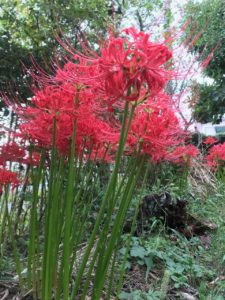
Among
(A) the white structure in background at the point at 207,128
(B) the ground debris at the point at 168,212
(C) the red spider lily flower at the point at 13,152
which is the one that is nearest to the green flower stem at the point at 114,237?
(C) the red spider lily flower at the point at 13,152

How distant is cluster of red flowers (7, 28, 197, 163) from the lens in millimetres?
981

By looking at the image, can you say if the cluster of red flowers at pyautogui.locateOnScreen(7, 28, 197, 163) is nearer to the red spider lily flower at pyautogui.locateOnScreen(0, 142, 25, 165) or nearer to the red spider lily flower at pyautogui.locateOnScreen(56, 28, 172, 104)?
the red spider lily flower at pyautogui.locateOnScreen(56, 28, 172, 104)

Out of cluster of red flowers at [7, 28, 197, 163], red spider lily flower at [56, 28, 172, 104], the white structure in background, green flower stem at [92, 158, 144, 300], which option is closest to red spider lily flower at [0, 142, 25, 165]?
cluster of red flowers at [7, 28, 197, 163]

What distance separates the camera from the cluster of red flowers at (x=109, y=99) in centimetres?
98

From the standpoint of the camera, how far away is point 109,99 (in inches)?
44.4

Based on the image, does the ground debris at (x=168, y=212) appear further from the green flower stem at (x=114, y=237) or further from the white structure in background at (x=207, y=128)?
the white structure in background at (x=207, y=128)

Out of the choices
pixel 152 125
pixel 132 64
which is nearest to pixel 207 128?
pixel 152 125

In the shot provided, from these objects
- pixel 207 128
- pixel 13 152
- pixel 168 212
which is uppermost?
pixel 207 128

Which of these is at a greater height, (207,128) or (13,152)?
(207,128)

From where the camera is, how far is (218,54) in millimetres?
6453

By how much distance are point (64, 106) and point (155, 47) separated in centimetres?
49

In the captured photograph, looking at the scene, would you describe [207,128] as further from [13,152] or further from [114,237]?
[114,237]

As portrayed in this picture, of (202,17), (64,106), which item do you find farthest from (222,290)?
(202,17)

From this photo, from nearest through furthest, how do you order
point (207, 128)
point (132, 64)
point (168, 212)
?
point (132, 64) < point (168, 212) < point (207, 128)
